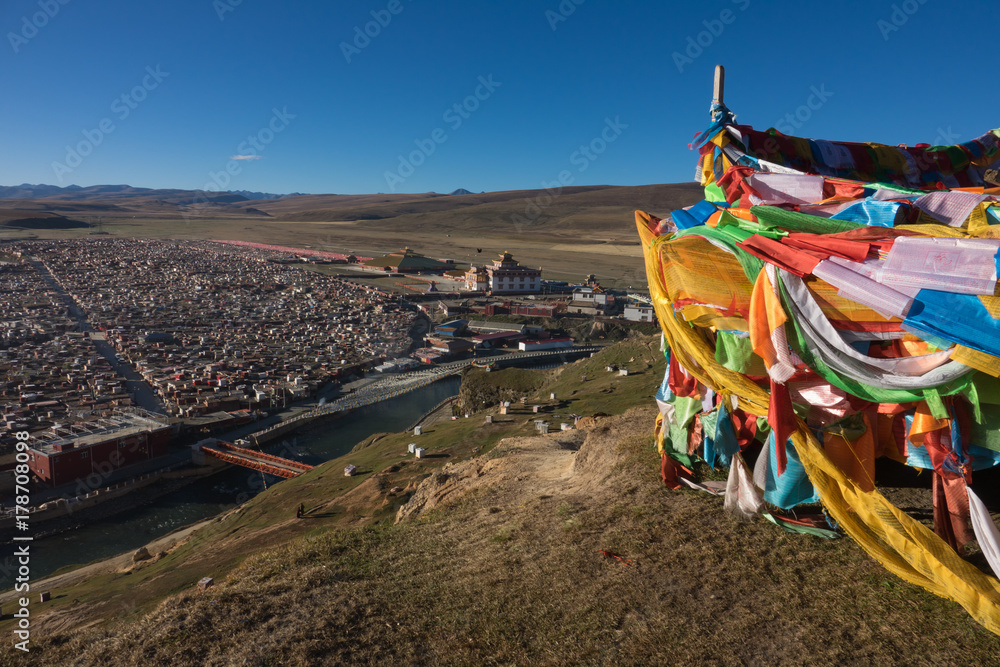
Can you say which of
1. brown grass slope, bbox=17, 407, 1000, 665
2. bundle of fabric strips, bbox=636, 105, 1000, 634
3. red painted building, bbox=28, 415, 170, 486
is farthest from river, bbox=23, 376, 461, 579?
bundle of fabric strips, bbox=636, 105, 1000, 634

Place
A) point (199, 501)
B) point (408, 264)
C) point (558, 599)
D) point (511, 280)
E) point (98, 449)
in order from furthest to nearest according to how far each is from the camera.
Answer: point (408, 264) → point (511, 280) → point (98, 449) → point (199, 501) → point (558, 599)

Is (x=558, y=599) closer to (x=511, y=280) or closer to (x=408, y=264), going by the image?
(x=511, y=280)

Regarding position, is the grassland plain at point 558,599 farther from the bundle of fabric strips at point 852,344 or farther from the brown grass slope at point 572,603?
the bundle of fabric strips at point 852,344

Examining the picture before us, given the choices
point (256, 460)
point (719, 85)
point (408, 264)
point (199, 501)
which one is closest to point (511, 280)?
point (408, 264)

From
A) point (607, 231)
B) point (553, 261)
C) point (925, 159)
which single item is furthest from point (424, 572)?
point (607, 231)

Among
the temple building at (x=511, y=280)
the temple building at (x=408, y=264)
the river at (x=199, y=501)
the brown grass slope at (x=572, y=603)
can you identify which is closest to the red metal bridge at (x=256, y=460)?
the river at (x=199, y=501)

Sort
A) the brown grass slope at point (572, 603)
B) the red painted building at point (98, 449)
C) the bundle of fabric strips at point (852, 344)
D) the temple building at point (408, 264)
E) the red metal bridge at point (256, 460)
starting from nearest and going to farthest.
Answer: the bundle of fabric strips at point (852, 344) < the brown grass slope at point (572, 603) < the red painted building at point (98, 449) < the red metal bridge at point (256, 460) < the temple building at point (408, 264)
